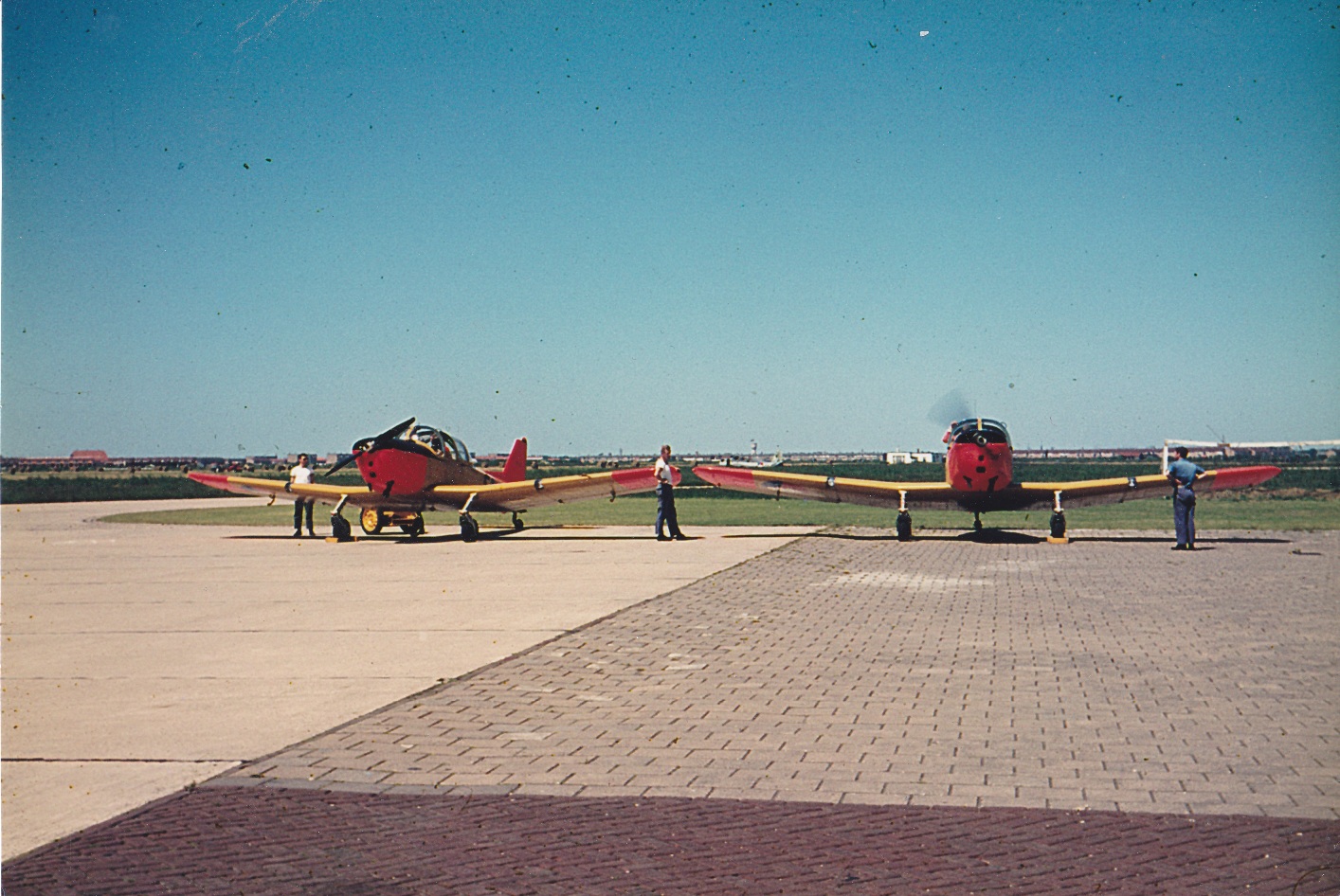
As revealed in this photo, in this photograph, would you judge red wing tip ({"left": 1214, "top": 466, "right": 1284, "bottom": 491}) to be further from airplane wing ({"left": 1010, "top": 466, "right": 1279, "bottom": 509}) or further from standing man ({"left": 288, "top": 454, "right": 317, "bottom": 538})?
standing man ({"left": 288, "top": 454, "right": 317, "bottom": 538})

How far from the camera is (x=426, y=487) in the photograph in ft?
70.2

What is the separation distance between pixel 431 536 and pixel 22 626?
1366 cm

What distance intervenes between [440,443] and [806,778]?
18.0 metres

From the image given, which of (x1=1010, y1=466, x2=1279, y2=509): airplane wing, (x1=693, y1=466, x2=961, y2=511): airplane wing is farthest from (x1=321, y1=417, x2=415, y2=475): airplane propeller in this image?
(x1=1010, y1=466, x2=1279, y2=509): airplane wing

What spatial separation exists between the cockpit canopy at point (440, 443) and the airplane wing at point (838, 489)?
204 inches

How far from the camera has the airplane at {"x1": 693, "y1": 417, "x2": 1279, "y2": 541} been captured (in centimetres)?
2008

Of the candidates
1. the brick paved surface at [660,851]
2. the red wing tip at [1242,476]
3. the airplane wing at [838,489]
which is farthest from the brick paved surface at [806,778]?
the red wing tip at [1242,476]

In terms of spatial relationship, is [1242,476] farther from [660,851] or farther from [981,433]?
[660,851]

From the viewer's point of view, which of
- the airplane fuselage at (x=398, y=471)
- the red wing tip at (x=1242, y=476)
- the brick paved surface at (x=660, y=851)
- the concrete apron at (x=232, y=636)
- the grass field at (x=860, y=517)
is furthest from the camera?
the grass field at (x=860, y=517)

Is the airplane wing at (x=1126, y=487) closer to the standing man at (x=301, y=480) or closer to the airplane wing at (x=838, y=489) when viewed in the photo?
the airplane wing at (x=838, y=489)

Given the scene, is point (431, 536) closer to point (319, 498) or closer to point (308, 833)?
point (319, 498)

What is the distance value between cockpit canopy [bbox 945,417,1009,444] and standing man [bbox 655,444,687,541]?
5616 millimetres

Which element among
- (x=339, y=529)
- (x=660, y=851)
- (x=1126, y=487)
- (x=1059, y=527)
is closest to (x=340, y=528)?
(x=339, y=529)

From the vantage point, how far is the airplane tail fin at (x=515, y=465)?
1100 inches
